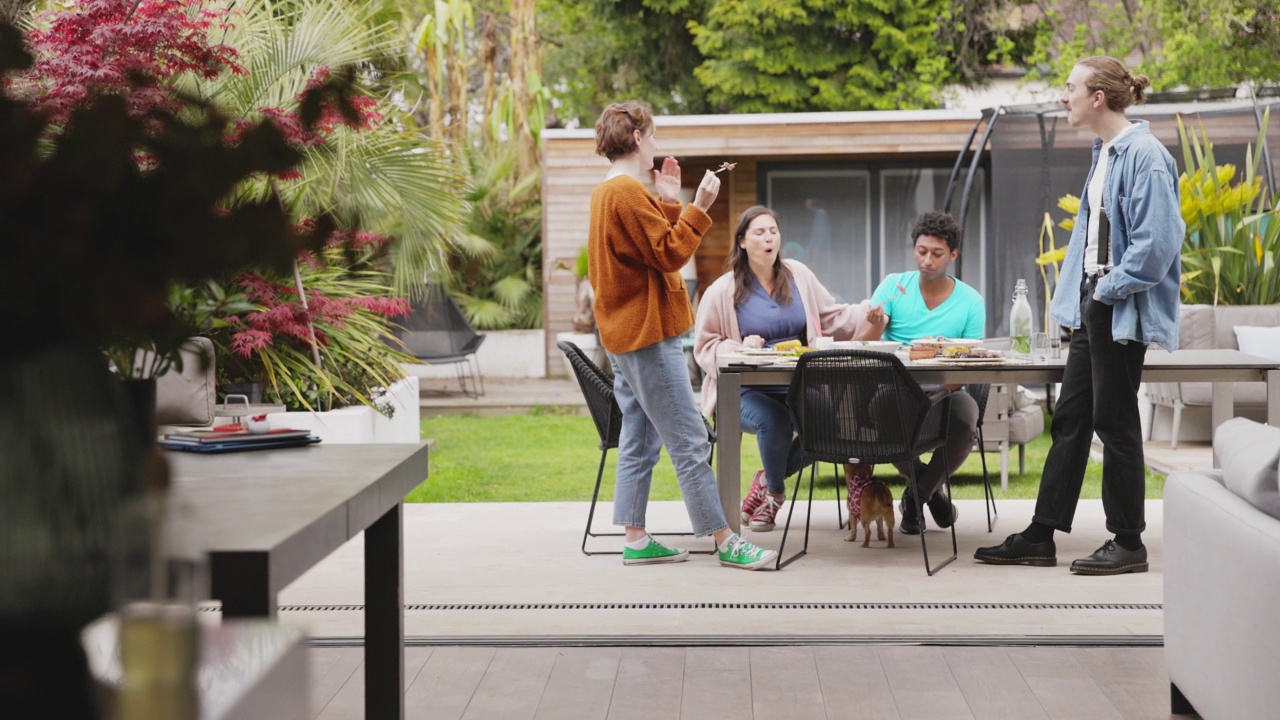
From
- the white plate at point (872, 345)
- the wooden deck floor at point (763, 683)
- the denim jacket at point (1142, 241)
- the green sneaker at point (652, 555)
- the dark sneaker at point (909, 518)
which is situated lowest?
the wooden deck floor at point (763, 683)

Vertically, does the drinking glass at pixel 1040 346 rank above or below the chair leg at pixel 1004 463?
above

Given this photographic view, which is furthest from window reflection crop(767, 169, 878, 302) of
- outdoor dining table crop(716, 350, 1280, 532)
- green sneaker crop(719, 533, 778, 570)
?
green sneaker crop(719, 533, 778, 570)

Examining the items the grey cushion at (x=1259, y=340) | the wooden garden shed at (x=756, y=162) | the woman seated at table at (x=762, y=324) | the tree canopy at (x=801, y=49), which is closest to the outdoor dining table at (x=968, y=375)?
the woman seated at table at (x=762, y=324)

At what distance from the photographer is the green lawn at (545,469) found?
6668mm

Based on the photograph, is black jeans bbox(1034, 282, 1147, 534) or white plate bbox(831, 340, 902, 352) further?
white plate bbox(831, 340, 902, 352)

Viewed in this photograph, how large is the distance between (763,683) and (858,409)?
4.79 ft

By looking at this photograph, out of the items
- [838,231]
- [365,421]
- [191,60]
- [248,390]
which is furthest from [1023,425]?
[838,231]

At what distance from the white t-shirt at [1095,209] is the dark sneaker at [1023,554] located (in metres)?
0.98

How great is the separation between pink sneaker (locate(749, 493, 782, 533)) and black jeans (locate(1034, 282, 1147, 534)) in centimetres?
111

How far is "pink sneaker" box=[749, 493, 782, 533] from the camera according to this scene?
511 cm

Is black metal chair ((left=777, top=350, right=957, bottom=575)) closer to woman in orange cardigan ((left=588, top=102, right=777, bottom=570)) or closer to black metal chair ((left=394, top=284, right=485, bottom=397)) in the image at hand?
woman in orange cardigan ((left=588, top=102, right=777, bottom=570))

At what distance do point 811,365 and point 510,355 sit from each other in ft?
31.3

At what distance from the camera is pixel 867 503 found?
4723 mm

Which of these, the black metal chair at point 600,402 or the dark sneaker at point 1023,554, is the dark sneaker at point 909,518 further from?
the black metal chair at point 600,402
